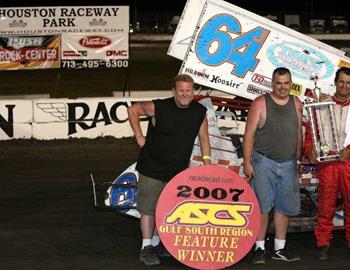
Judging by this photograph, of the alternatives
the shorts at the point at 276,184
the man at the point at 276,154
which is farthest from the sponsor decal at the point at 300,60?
the shorts at the point at 276,184

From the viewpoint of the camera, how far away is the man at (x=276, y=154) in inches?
280

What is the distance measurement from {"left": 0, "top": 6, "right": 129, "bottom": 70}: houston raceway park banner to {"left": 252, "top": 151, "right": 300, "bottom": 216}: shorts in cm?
1118

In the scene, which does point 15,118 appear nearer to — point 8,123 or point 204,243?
point 8,123

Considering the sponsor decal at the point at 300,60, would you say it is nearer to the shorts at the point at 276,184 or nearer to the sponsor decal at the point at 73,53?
the shorts at the point at 276,184

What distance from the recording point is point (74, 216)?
9.24 meters

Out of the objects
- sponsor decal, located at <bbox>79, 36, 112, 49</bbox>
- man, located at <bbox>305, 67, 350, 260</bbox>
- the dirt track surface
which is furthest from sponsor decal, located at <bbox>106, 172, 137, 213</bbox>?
sponsor decal, located at <bbox>79, 36, 112, 49</bbox>

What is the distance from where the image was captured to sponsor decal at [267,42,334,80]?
27.1ft

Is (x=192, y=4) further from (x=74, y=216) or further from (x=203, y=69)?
(x=74, y=216)

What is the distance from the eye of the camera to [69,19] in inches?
720

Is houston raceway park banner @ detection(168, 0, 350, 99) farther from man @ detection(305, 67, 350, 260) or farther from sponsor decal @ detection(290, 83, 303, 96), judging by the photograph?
man @ detection(305, 67, 350, 260)

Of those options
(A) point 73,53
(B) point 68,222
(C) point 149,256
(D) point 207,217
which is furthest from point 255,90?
(A) point 73,53

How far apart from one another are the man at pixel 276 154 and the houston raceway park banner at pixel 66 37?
36.7 ft

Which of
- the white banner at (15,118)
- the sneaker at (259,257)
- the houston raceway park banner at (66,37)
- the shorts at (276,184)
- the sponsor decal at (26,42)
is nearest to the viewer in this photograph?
the shorts at (276,184)

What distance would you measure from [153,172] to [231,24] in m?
1.87
